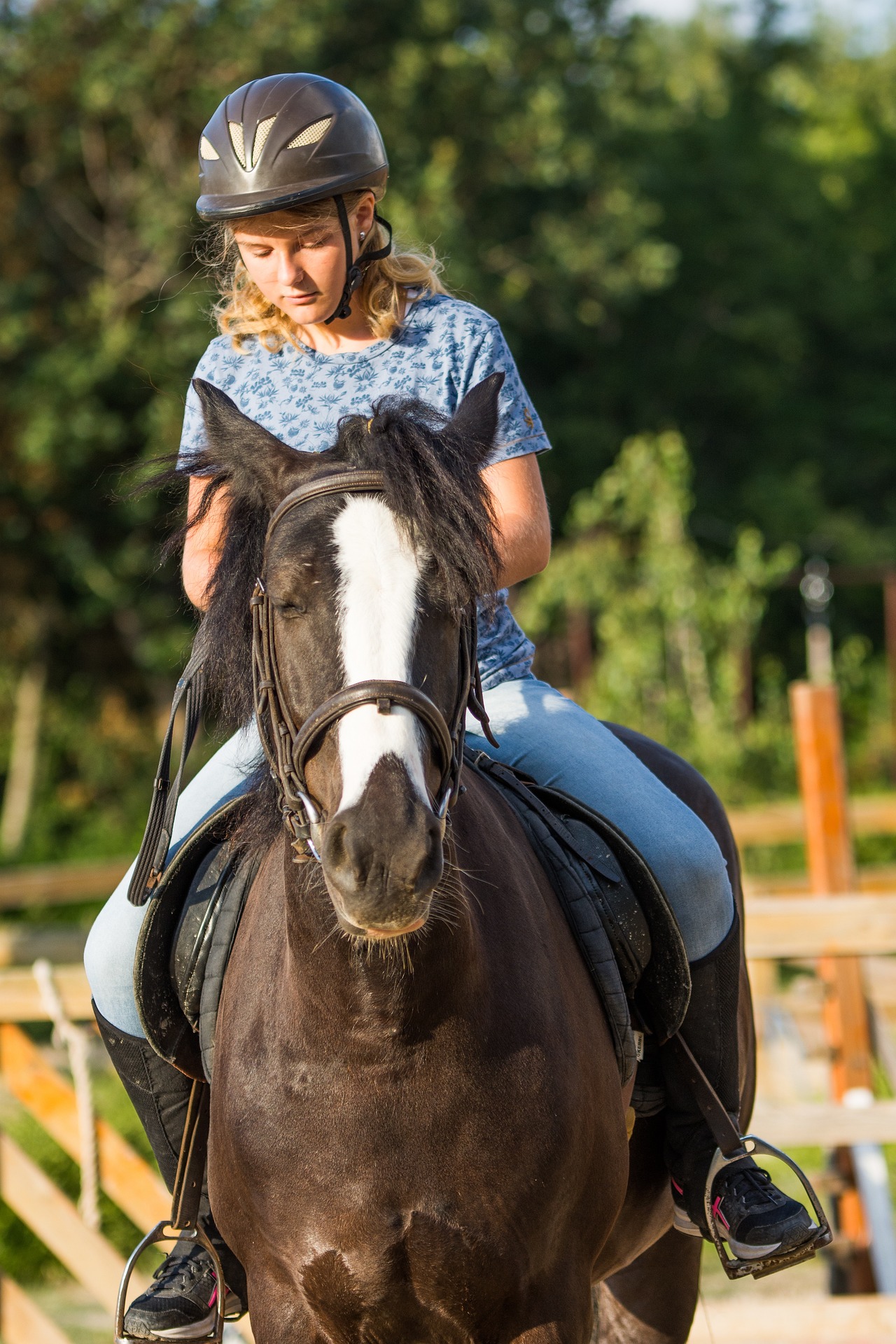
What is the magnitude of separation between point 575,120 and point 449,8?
255 cm

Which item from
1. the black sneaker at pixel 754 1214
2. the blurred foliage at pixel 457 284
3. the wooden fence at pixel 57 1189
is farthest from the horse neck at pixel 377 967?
the blurred foliage at pixel 457 284

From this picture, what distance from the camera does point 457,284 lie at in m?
10.5

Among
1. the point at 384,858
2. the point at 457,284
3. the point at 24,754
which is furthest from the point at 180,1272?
the point at 24,754

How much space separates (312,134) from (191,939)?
1739 mm

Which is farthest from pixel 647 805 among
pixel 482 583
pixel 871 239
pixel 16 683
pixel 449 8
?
pixel 871 239

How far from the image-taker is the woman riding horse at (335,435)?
9.44 ft

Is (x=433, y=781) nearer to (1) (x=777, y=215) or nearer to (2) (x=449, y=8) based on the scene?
(2) (x=449, y=8)

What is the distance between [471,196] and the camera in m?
19.0

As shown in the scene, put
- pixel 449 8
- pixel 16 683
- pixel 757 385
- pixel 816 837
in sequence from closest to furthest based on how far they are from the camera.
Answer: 1. pixel 816 837
2. pixel 449 8
3. pixel 16 683
4. pixel 757 385

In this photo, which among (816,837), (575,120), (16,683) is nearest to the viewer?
(816,837)

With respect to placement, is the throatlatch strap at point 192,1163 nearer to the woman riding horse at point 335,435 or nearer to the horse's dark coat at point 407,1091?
the woman riding horse at point 335,435

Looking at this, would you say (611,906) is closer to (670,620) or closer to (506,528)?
(506,528)

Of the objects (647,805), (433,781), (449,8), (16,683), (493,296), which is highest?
(449,8)

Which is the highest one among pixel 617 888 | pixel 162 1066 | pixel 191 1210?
pixel 617 888
